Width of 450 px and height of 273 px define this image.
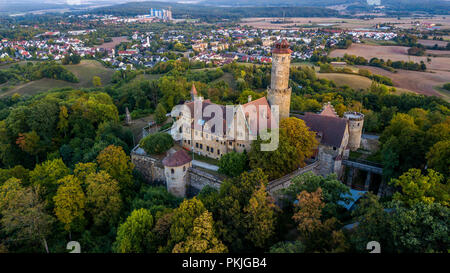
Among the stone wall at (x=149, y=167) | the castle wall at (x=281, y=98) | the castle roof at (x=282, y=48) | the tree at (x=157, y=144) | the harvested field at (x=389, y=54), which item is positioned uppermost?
the castle roof at (x=282, y=48)

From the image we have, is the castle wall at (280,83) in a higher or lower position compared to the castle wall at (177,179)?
higher

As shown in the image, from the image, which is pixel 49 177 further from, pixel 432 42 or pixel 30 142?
pixel 432 42

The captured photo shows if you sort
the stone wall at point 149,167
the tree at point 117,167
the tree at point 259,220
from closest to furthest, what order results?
the tree at point 259,220 < the tree at point 117,167 < the stone wall at point 149,167

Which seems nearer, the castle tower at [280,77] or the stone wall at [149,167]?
the stone wall at [149,167]

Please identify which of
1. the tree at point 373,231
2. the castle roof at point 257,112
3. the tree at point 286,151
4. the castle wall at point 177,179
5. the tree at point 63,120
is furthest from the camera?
the tree at point 63,120

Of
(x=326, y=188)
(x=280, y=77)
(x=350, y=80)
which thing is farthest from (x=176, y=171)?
(x=350, y=80)

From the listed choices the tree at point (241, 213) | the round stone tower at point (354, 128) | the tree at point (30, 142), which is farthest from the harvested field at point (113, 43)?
the tree at point (241, 213)

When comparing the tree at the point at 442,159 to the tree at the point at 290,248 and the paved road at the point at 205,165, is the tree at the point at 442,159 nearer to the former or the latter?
the tree at the point at 290,248
